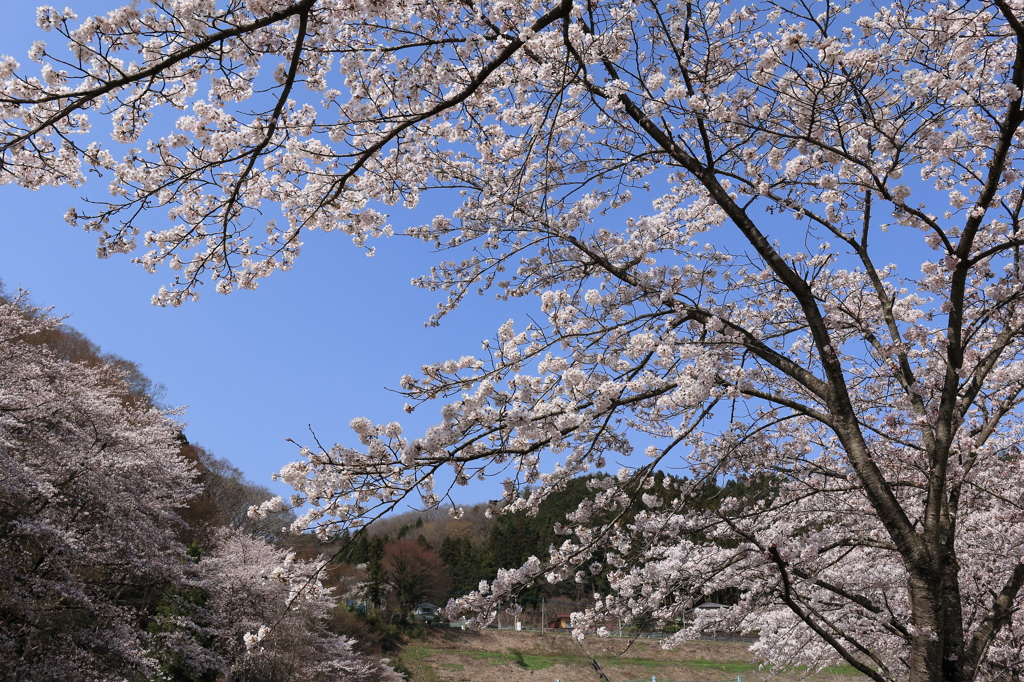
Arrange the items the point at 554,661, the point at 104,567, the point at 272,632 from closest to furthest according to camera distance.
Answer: the point at 104,567 → the point at 272,632 → the point at 554,661

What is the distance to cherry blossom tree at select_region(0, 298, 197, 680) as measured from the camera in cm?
832

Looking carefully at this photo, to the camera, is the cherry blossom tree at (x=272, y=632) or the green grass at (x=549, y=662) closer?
the cherry blossom tree at (x=272, y=632)

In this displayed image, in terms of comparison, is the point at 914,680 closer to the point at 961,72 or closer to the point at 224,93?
the point at 961,72

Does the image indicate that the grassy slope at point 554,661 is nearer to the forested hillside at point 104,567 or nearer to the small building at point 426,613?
the small building at point 426,613

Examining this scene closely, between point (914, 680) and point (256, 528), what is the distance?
3272 cm

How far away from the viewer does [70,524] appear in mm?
9492

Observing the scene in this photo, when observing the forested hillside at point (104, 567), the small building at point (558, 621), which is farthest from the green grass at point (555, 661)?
the forested hillside at point (104, 567)

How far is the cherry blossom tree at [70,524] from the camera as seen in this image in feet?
27.3

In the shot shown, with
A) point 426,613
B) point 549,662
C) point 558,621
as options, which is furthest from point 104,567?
point 558,621

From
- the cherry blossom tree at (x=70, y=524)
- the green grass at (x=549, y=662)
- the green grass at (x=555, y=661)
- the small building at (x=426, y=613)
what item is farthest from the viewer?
the small building at (x=426, y=613)

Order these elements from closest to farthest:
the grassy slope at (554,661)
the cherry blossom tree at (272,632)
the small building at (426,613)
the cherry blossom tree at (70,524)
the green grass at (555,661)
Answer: the cherry blossom tree at (70,524) < the cherry blossom tree at (272,632) < the grassy slope at (554,661) < the green grass at (555,661) < the small building at (426,613)

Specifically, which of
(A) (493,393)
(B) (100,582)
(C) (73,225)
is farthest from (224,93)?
(B) (100,582)

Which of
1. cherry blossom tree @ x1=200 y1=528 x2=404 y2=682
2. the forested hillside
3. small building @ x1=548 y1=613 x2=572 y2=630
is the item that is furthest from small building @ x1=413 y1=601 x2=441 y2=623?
the forested hillside

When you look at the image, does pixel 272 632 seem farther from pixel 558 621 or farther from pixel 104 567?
pixel 558 621
